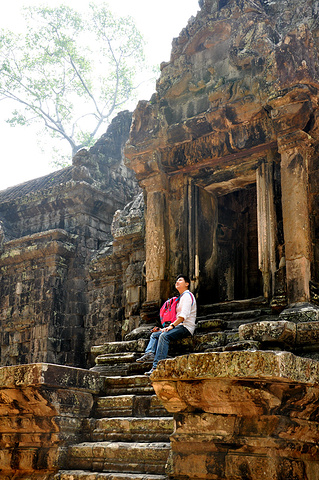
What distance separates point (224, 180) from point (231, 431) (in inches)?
174

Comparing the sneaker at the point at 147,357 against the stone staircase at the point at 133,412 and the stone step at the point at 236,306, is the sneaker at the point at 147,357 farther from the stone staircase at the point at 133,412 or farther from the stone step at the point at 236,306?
the stone step at the point at 236,306

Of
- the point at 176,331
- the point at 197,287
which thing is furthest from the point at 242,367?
the point at 197,287

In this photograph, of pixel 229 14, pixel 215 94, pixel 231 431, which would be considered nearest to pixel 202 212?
pixel 215 94

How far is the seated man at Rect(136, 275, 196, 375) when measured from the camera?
6288 mm

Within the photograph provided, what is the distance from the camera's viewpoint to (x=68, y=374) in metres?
5.81

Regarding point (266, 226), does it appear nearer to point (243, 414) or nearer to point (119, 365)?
point (119, 365)

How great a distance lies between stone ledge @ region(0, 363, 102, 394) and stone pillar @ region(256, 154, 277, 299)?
258 centimetres

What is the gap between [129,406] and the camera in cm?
588

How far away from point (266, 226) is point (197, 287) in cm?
135

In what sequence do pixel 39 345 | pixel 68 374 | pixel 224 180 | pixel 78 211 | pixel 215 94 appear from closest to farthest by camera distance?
pixel 68 374 → pixel 215 94 → pixel 224 180 → pixel 39 345 → pixel 78 211

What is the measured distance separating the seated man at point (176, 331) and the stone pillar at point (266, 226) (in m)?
1.01

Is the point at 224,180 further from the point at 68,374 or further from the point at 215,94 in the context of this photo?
the point at 68,374

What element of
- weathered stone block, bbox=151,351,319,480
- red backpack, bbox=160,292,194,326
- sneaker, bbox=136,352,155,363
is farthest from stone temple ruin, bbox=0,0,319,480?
red backpack, bbox=160,292,194,326

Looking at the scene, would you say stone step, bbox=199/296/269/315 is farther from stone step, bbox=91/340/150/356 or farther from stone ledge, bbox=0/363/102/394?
stone ledge, bbox=0/363/102/394
